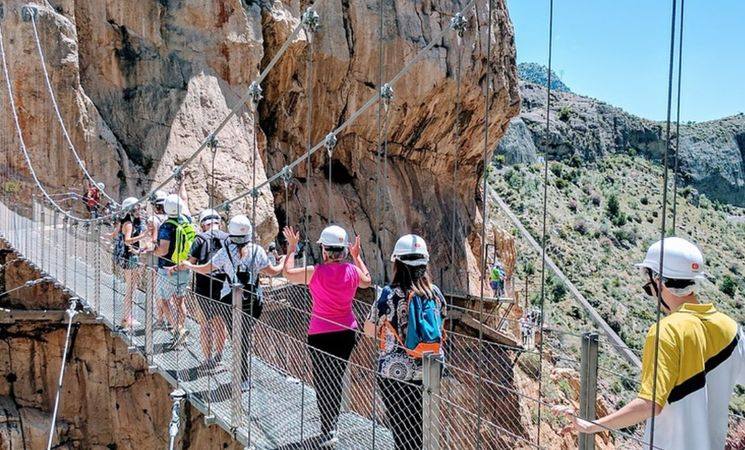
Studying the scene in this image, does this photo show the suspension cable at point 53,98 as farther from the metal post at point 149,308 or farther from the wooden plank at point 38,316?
the metal post at point 149,308

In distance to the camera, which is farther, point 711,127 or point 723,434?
point 711,127

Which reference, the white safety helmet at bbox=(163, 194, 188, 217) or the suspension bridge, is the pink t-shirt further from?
the white safety helmet at bbox=(163, 194, 188, 217)

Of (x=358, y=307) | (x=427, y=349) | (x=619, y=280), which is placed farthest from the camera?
(x=619, y=280)

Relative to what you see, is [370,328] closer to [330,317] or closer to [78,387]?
[330,317]

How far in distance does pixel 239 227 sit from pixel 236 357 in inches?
22.3

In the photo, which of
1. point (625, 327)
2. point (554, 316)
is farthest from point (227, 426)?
point (625, 327)

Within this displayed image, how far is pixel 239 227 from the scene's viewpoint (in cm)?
298

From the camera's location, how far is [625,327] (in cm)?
2608

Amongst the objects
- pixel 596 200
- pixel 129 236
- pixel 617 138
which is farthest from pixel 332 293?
pixel 617 138

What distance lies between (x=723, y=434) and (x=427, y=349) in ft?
2.83

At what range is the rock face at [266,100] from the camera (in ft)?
22.4

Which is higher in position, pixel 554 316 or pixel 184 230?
pixel 184 230

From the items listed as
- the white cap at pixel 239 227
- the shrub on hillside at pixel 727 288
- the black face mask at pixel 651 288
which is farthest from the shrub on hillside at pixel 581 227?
the black face mask at pixel 651 288

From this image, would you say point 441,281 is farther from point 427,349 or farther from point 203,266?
point 427,349
